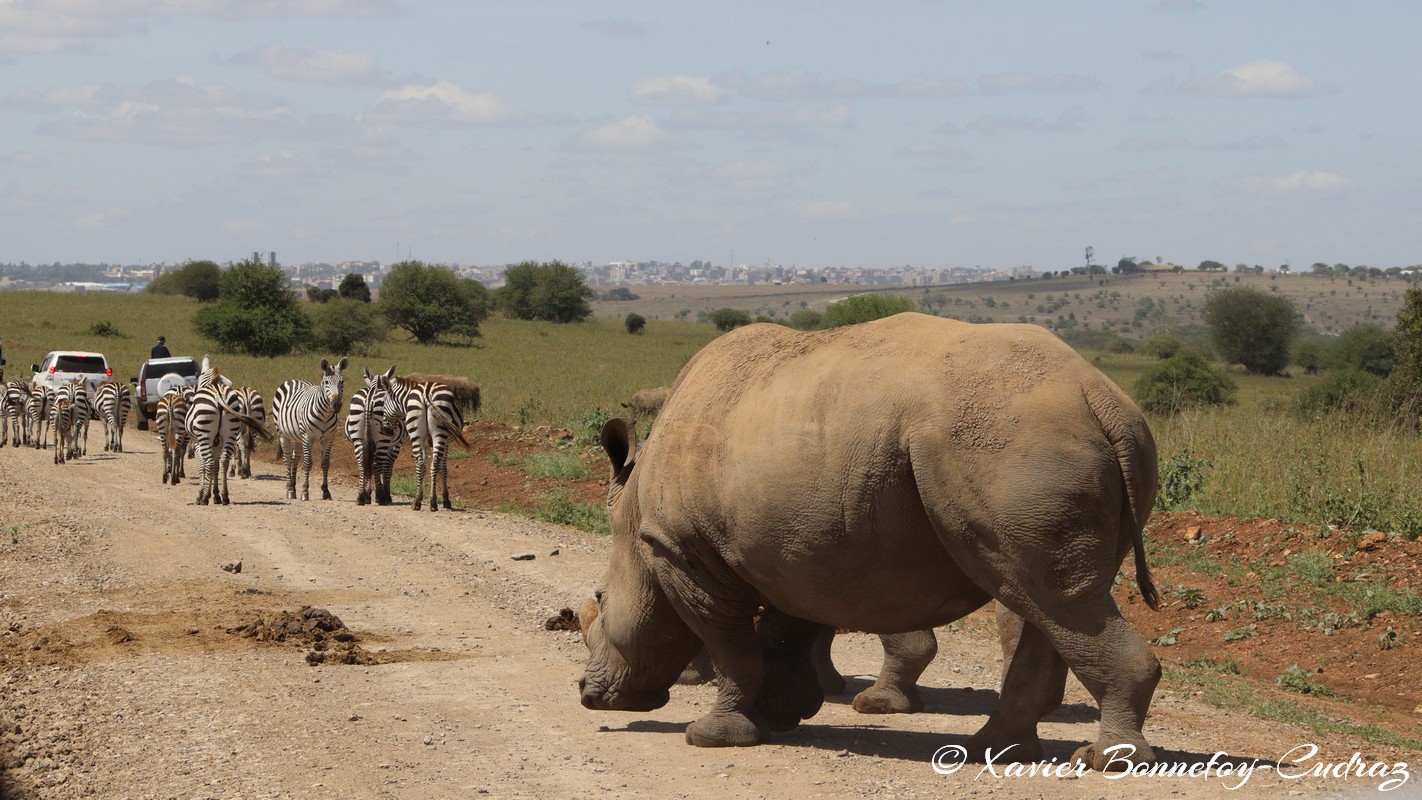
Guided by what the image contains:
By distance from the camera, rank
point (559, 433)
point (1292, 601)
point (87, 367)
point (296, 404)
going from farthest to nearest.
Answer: point (87, 367)
point (559, 433)
point (296, 404)
point (1292, 601)

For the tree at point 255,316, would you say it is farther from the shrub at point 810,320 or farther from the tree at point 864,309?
the tree at point 864,309

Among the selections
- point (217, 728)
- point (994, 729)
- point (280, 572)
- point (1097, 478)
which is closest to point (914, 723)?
point (994, 729)

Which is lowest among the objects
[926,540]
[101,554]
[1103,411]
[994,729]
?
[101,554]

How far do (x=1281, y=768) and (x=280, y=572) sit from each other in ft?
33.6

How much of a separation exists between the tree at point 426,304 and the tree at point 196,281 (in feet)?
86.8

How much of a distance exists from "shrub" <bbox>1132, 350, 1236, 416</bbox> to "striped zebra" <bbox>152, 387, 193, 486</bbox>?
83.3ft

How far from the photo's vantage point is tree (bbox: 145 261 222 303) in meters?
97.4

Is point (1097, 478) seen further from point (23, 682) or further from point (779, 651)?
point (23, 682)

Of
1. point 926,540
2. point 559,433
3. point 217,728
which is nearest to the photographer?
point 926,540

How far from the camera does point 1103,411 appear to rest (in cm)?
630

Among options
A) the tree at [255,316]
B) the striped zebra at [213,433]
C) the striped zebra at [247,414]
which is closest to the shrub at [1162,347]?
the tree at [255,316]

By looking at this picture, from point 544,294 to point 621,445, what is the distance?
8546 centimetres

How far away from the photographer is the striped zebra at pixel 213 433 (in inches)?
816

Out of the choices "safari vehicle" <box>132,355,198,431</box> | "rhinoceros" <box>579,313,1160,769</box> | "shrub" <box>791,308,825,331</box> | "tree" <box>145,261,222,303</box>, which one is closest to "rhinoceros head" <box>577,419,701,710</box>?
"rhinoceros" <box>579,313,1160,769</box>
